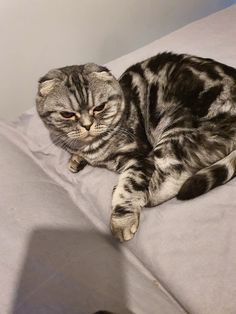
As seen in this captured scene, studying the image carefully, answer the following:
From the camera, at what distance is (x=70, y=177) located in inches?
51.5

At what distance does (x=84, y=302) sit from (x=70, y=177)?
0.53 metres

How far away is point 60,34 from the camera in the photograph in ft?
5.23

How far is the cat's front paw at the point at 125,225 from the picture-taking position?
42.1 inches

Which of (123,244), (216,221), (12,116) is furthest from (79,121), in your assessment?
(12,116)

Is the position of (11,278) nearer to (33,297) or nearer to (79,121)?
(33,297)

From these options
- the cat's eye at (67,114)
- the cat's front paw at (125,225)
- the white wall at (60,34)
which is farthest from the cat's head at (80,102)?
the white wall at (60,34)

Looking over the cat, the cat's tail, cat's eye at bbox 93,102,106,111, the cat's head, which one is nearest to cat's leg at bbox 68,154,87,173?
the cat

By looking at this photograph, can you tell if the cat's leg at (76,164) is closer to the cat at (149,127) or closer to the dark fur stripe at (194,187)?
the cat at (149,127)

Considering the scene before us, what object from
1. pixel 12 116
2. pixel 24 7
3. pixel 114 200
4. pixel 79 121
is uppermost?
pixel 24 7

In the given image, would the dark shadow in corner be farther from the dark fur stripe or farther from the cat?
the dark fur stripe

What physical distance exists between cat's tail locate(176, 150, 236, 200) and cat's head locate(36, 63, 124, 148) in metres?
0.31

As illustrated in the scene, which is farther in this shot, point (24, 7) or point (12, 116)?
point (12, 116)

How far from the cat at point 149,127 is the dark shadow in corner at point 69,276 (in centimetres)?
12

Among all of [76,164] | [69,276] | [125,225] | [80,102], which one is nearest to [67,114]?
[80,102]
